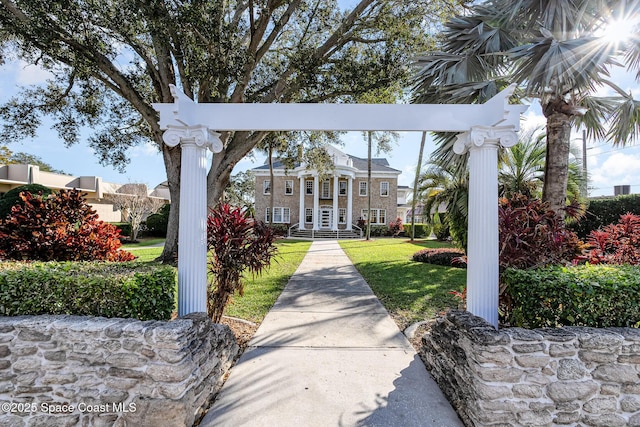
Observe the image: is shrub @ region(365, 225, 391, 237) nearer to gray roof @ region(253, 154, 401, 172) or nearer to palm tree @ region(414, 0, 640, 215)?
gray roof @ region(253, 154, 401, 172)

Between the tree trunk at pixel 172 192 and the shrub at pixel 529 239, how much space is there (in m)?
7.80

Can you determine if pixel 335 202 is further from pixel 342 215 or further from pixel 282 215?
pixel 282 215

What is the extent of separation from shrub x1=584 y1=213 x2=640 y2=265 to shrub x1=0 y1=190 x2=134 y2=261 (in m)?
8.42

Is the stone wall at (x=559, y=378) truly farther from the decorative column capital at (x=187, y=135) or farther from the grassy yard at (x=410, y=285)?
the decorative column capital at (x=187, y=135)

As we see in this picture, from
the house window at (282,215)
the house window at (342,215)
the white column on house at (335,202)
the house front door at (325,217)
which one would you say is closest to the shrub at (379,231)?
the house window at (342,215)

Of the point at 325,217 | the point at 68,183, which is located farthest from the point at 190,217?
the point at 68,183

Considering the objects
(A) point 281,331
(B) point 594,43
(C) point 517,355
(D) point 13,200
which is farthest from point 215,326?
(D) point 13,200

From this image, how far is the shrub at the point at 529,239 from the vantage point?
3.61m

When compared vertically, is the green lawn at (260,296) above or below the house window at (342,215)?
below

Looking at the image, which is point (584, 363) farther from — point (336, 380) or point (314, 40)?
point (314, 40)

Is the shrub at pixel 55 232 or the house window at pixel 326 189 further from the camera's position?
the house window at pixel 326 189

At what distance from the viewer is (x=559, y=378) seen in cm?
260

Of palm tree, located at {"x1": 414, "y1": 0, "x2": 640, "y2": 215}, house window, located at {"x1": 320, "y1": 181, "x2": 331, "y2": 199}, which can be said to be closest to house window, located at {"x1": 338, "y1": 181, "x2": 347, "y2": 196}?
house window, located at {"x1": 320, "y1": 181, "x2": 331, "y2": 199}

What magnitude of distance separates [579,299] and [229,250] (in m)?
4.06
